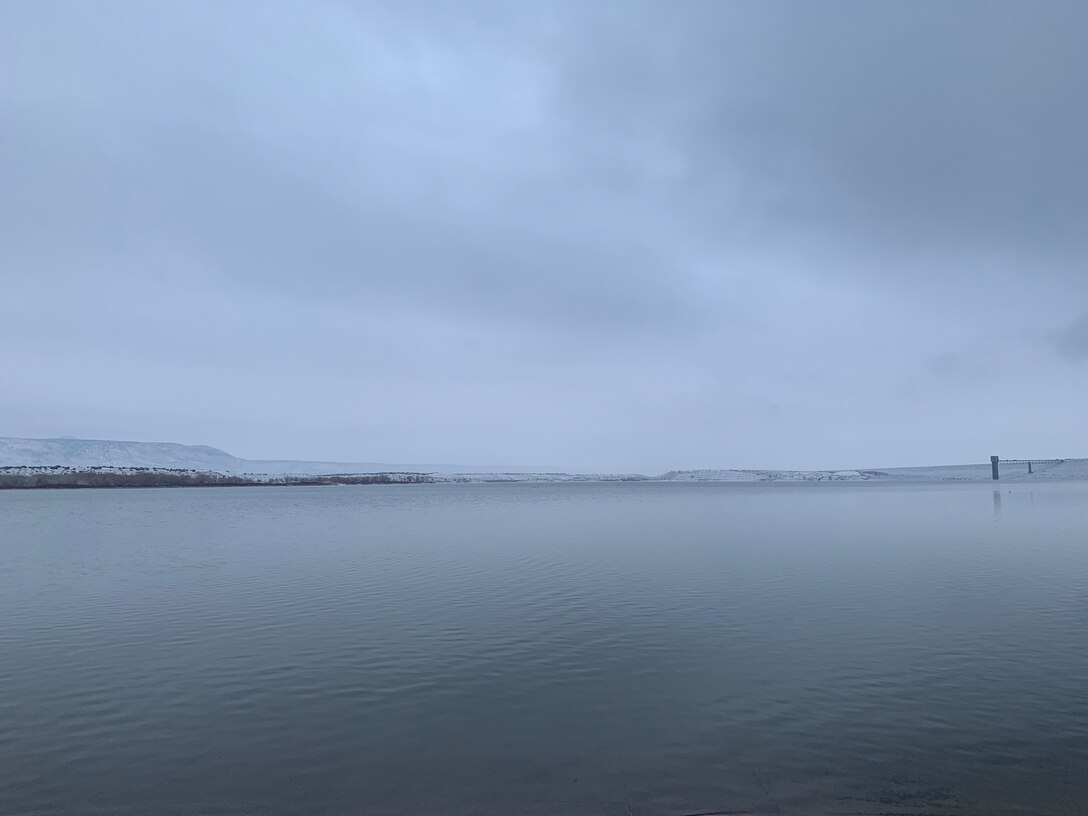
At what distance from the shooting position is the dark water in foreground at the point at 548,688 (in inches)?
327

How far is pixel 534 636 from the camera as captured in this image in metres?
16.0

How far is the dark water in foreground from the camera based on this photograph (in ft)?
27.3

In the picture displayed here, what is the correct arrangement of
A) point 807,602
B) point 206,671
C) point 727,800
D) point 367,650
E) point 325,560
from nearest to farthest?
1. point 727,800
2. point 206,671
3. point 367,650
4. point 807,602
5. point 325,560

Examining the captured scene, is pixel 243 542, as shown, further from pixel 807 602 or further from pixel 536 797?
pixel 536 797

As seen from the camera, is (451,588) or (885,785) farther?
(451,588)

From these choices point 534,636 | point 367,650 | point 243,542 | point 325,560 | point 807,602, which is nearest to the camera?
point 367,650

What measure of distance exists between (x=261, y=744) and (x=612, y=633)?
879cm

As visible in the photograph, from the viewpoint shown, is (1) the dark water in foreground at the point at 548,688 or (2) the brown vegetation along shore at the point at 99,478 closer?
(1) the dark water in foreground at the point at 548,688

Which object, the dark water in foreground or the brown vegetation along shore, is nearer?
the dark water in foreground

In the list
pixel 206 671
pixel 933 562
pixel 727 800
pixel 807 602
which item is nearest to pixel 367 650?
pixel 206 671

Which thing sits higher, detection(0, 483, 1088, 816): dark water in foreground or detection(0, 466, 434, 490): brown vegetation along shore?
detection(0, 466, 434, 490): brown vegetation along shore

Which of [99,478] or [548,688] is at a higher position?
[99,478]

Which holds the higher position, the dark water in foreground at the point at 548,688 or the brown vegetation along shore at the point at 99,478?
the brown vegetation along shore at the point at 99,478

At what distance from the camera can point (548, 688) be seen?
40.0 ft
